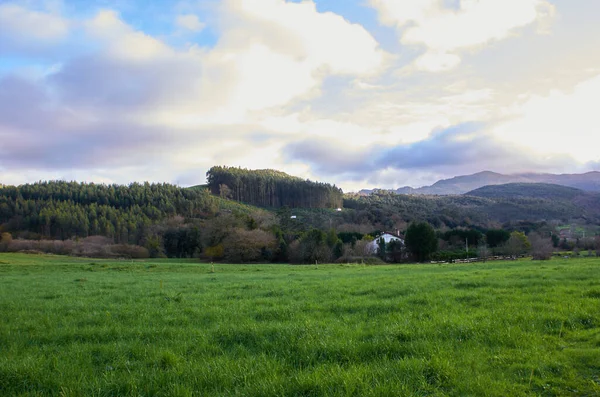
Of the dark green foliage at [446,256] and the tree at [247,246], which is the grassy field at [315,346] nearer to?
the tree at [247,246]

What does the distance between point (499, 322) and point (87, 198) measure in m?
156

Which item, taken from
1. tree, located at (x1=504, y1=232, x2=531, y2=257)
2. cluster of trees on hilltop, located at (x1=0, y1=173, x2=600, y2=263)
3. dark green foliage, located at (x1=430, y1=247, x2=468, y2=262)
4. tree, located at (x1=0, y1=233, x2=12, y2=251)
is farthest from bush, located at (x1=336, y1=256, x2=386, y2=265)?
tree, located at (x1=0, y1=233, x2=12, y2=251)

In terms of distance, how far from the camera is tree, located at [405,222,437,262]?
233ft

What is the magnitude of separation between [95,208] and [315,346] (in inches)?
5418

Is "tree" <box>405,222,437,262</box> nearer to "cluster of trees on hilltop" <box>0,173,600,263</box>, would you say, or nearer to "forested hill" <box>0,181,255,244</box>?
"cluster of trees on hilltop" <box>0,173,600,263</box>

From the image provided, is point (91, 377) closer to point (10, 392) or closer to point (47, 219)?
point (10, 392)

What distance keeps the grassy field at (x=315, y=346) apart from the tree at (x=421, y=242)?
6047 cm

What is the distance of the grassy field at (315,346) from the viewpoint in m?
5.70

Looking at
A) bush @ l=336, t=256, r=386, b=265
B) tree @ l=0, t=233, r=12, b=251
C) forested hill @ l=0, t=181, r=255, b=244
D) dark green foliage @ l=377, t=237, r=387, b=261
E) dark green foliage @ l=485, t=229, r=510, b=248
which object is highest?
forested hill @ l=0, t=181, r=255, b=244

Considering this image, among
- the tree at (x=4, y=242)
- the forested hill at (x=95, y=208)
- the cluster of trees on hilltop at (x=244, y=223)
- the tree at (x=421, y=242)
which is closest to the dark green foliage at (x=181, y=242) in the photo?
the cluster of trees on hilltop at (x=244, y=223)

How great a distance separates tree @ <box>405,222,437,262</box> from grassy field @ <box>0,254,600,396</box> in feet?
198

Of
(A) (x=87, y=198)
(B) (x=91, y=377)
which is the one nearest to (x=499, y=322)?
(B) (x=91, y=377)

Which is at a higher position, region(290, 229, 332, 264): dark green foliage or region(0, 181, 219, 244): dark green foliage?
region(0, 181, 219, 244): dark green foliage

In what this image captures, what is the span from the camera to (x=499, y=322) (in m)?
8.54
